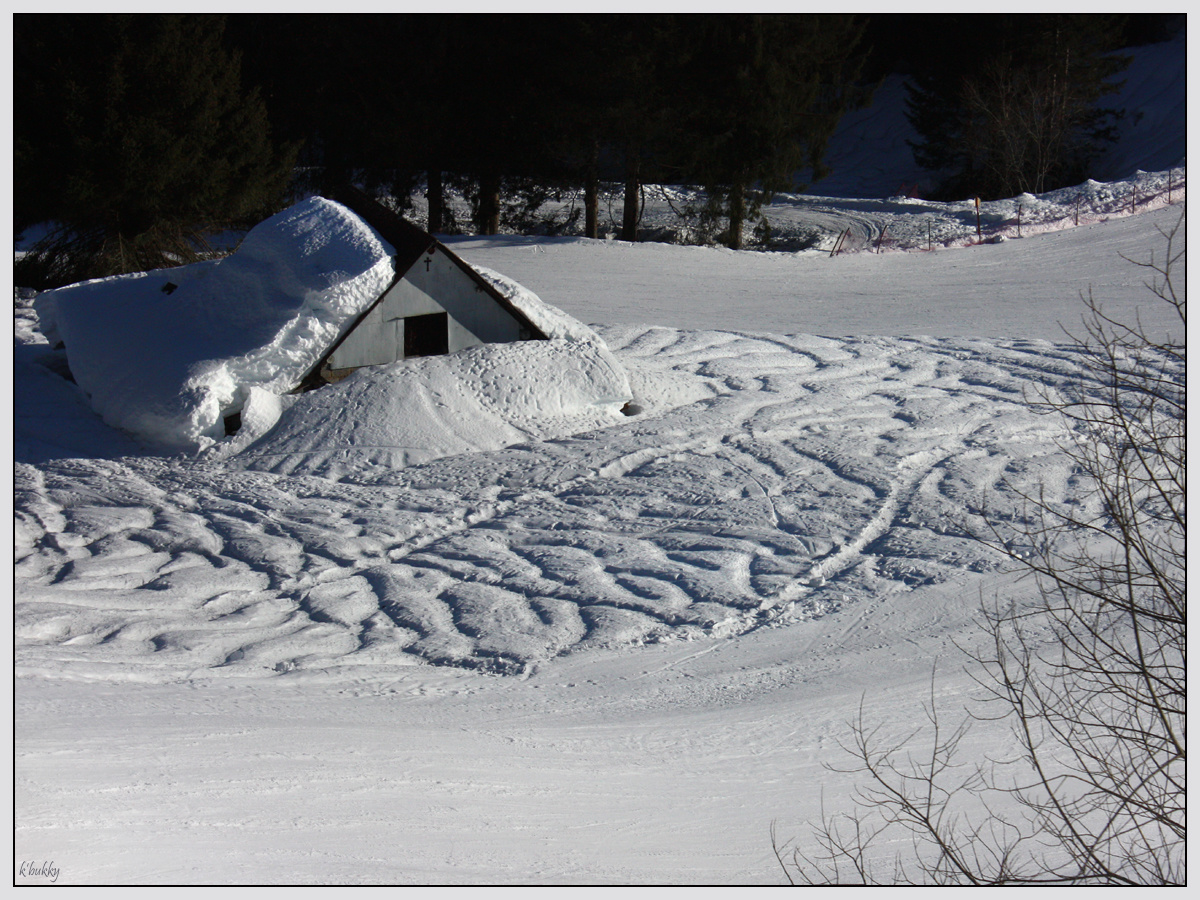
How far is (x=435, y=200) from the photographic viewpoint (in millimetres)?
27562

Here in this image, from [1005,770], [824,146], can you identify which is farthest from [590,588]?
[824,146]

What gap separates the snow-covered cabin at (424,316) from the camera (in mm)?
13867

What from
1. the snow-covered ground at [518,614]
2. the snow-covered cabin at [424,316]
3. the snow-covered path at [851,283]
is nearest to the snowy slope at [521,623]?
the snow-covered ground at [518,614]

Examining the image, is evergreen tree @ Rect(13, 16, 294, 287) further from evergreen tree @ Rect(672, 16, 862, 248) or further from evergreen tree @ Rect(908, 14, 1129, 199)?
evergreen tree @ Rect(908, 14, 1129, 199)

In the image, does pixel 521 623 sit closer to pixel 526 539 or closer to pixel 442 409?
pixel 526 539

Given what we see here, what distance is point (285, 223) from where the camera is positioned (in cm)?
1511

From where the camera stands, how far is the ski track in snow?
346 inches

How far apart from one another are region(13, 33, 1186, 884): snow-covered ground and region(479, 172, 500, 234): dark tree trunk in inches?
429

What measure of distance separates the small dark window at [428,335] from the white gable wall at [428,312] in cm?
7

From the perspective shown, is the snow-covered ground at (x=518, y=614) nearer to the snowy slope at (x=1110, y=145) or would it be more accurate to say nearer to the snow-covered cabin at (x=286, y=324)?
the snow-covered cabin at (x=286, y=324)

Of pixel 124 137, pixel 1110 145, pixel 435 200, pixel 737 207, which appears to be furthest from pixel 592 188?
pixel 1110 145

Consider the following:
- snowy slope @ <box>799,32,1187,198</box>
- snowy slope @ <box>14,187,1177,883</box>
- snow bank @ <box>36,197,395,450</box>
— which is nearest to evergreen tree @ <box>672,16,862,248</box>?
snowy slope @ <box>799,32,1187,198</box>

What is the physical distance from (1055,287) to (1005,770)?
16346 millimetres

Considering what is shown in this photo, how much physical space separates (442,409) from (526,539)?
125 inches
